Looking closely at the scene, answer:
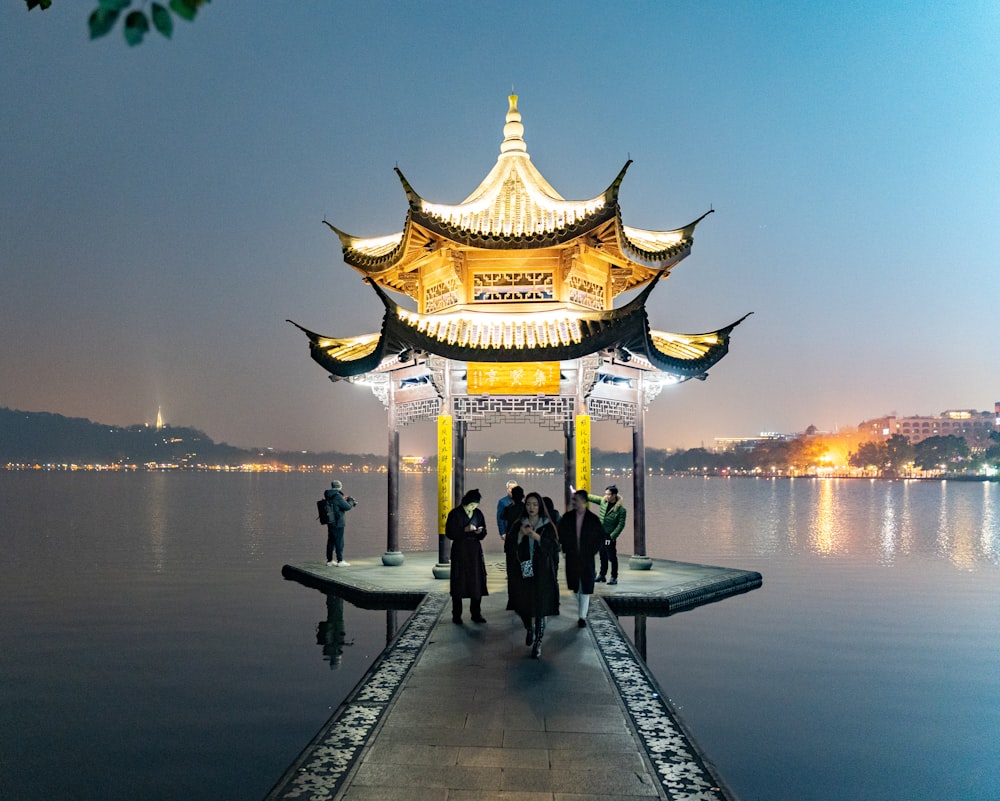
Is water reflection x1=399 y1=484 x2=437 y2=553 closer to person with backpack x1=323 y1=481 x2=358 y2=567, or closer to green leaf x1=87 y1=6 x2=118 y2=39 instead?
person with backpack x1=323 y1=481 x2=358 y2=567

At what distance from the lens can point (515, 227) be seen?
13.9m

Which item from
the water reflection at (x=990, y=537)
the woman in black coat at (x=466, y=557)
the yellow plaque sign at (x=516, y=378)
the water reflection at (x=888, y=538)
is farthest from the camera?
the water reflection at (x=990, y=537)

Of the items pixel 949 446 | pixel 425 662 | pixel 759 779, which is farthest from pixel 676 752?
pixel 949 446

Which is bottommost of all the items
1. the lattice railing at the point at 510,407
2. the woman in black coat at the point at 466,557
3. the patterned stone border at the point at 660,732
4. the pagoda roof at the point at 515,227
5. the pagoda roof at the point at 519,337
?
the patterned stone border at the point at 660,732

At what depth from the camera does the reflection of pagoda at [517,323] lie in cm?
1319

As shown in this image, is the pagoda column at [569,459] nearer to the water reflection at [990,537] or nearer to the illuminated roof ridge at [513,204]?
the illuminated roof ridge at [513,204]

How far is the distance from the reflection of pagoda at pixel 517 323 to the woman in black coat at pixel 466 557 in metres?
3.84

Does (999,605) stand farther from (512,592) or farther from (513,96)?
(513,96)

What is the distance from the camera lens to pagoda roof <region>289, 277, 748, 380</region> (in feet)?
42.4

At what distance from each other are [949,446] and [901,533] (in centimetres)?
9947

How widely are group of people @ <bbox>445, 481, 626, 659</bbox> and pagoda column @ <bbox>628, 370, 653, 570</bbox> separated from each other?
15.6ft

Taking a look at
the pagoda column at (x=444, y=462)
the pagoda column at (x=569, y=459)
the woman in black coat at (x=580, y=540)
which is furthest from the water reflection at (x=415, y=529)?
the woman in black coat at (x=580, y=540)

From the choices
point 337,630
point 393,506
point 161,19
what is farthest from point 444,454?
point 161,19

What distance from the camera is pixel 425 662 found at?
7770mm
